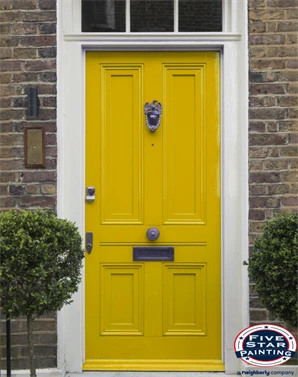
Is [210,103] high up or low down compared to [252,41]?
down

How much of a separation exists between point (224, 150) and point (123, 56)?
120 cm

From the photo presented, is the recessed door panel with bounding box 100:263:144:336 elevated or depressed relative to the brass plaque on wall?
depressed

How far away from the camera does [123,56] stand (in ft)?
15.4

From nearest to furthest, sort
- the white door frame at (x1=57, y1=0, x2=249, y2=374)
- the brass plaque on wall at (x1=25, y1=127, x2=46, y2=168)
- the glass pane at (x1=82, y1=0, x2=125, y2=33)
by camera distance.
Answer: the brass plaque on wall at (x1=25, y1=127, x2=46, y2=168) < the white door frame at (x1=57, y1=0, x2=249, y2=374) < the glass pane at (x1=82, y1=0, x2=125, y2=33)

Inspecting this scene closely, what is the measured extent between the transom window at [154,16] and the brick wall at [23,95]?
43 cm

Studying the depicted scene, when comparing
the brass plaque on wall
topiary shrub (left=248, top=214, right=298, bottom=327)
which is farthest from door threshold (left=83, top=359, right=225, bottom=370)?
the brass plaque on wall

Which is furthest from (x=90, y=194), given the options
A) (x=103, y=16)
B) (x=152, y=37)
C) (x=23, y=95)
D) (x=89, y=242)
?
(x=103, y=16)

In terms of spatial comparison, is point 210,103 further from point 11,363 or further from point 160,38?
point 11,363

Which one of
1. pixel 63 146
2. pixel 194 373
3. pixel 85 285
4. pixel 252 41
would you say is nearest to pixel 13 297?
pixel 85 285

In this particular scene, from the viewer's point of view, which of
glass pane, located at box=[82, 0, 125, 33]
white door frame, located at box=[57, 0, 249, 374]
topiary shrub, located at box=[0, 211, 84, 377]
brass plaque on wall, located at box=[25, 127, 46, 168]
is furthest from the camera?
glass pane, located at box=[82, 0, 125, 33]

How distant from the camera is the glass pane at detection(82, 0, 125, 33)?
4676mm

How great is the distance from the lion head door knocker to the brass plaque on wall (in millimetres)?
903

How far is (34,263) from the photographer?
139 inches

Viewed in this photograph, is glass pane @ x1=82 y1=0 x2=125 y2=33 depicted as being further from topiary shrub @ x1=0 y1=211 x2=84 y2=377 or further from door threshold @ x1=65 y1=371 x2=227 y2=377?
door threshold @ x1=65 y1=371 x2=227 y2=377
